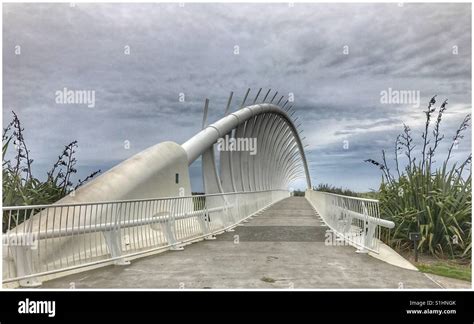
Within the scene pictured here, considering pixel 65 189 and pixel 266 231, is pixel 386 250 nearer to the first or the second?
pixel 266 231

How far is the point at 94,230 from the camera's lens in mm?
7375

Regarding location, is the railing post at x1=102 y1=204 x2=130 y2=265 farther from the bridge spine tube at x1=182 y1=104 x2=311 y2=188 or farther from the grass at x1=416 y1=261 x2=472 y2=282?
the bridge spine tube at x1=182 y1=104 x2=311 y2=188

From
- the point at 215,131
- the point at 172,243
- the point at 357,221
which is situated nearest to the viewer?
the point at 172,243

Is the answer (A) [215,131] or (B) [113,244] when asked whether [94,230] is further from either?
(A) [215,131]

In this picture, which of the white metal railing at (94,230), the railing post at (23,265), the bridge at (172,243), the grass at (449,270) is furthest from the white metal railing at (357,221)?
the railing post at (23,265)

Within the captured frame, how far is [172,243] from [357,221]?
4.98 metres

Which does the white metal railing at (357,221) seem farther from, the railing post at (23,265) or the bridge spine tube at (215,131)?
the bridge spine tube at (215,131)

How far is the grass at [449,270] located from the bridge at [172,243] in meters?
0.36

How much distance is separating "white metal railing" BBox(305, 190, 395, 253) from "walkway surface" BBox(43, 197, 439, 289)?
1.47 ft

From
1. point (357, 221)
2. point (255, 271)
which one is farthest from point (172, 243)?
point (357, 221)

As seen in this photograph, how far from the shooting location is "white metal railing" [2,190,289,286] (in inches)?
240

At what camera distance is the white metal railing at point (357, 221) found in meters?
8.80
